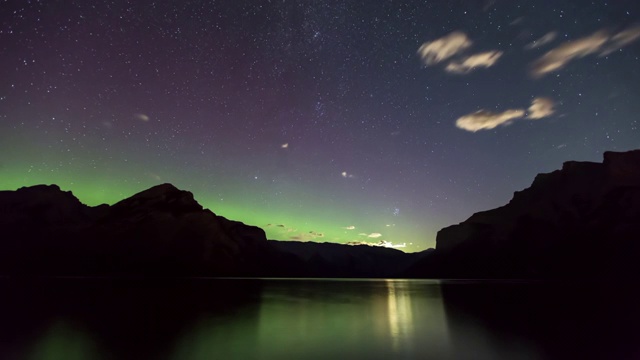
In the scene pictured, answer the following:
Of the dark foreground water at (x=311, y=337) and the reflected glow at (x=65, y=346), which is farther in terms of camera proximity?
the dark foreground water at (x=311, y=337)

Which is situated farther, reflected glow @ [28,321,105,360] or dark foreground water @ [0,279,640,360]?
dark foreground water @ [0,279,640,360]

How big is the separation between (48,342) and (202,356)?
10072mm

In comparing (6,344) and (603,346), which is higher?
(6,344)

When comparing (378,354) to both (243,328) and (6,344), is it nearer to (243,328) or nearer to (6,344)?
(243,328)

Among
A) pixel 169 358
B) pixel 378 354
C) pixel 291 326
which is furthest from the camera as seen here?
pixel 291 326

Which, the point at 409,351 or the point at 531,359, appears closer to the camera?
the point at 531,359

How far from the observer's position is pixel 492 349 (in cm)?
1962

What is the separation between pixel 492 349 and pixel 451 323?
12179mm

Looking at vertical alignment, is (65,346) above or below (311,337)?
above

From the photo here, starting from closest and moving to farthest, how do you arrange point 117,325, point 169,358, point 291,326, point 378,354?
point 169,358
point 378,354
point 117,325
point 291,326

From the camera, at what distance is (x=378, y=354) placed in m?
18.6

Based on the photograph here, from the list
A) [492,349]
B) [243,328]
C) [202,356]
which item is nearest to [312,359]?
[202,356]

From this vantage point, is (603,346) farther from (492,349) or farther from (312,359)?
(312,359)

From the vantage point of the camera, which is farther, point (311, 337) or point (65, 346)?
point (311, 337)
